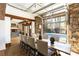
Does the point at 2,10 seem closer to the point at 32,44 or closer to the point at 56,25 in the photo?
the point at 32,44

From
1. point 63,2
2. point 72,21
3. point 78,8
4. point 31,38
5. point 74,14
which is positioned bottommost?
point 31,38

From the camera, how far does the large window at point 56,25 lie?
1.75 m

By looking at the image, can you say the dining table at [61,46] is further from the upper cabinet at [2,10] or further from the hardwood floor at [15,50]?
the upper cabinet at [2,10]

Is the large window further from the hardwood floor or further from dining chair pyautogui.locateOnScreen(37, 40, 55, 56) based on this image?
the hardwood floor

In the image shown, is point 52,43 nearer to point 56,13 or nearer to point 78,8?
point 56,13

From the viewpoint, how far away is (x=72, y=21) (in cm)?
175

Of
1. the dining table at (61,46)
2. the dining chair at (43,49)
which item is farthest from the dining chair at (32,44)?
the dining table at (61,46)

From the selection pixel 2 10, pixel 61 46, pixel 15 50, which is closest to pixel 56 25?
pixel 61 46

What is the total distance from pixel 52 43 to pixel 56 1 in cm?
78

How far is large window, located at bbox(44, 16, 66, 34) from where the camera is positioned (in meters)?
1.75

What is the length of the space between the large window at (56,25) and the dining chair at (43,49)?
242mm

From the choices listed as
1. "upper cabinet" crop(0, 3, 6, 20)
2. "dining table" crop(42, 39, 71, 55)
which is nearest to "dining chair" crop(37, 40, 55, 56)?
"dining table" crop(42, 39, 71, 55)

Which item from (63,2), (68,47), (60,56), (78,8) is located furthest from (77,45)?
(63,2)

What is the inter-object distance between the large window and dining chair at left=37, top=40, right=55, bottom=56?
242 mm
